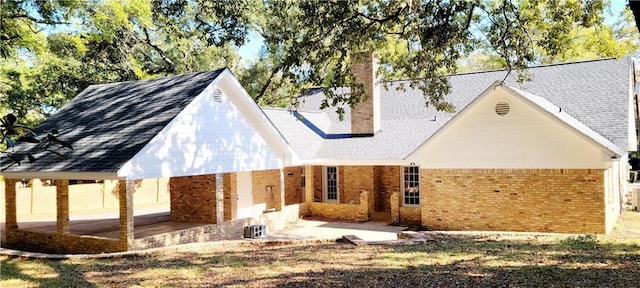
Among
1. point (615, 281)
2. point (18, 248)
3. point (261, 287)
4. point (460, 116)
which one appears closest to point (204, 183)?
point (18, 248)

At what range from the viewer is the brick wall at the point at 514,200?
14789 millimetres

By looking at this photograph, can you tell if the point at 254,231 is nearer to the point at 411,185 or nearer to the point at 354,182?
the point at 354,182

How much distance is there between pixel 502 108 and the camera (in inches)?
629

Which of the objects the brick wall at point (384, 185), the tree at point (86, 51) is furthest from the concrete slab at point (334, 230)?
the tree at point (86, 51)

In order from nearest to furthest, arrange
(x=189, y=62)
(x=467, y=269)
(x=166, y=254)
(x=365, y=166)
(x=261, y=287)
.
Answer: (x=261, y=287) < (x=467, y=269) < (x=166, y=254) < (x=365, y=166) < (x=189, y=62)

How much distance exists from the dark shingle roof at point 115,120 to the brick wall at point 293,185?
24.2 ft

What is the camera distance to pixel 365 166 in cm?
2083

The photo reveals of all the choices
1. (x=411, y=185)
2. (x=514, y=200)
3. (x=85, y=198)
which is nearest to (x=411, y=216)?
(x=411, y=185)

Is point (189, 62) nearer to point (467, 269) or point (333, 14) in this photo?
point (333, 14)

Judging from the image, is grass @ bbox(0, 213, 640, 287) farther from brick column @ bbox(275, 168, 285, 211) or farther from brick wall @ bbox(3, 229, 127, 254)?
brick column @ bbox(275, 168, 285, 211)

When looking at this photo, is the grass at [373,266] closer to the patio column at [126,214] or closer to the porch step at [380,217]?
the patio column at [126,214]

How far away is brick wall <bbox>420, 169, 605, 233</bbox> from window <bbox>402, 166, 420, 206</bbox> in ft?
6.70

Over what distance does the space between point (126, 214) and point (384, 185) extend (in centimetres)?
1107

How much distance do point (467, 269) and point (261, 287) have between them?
3.34 meters
